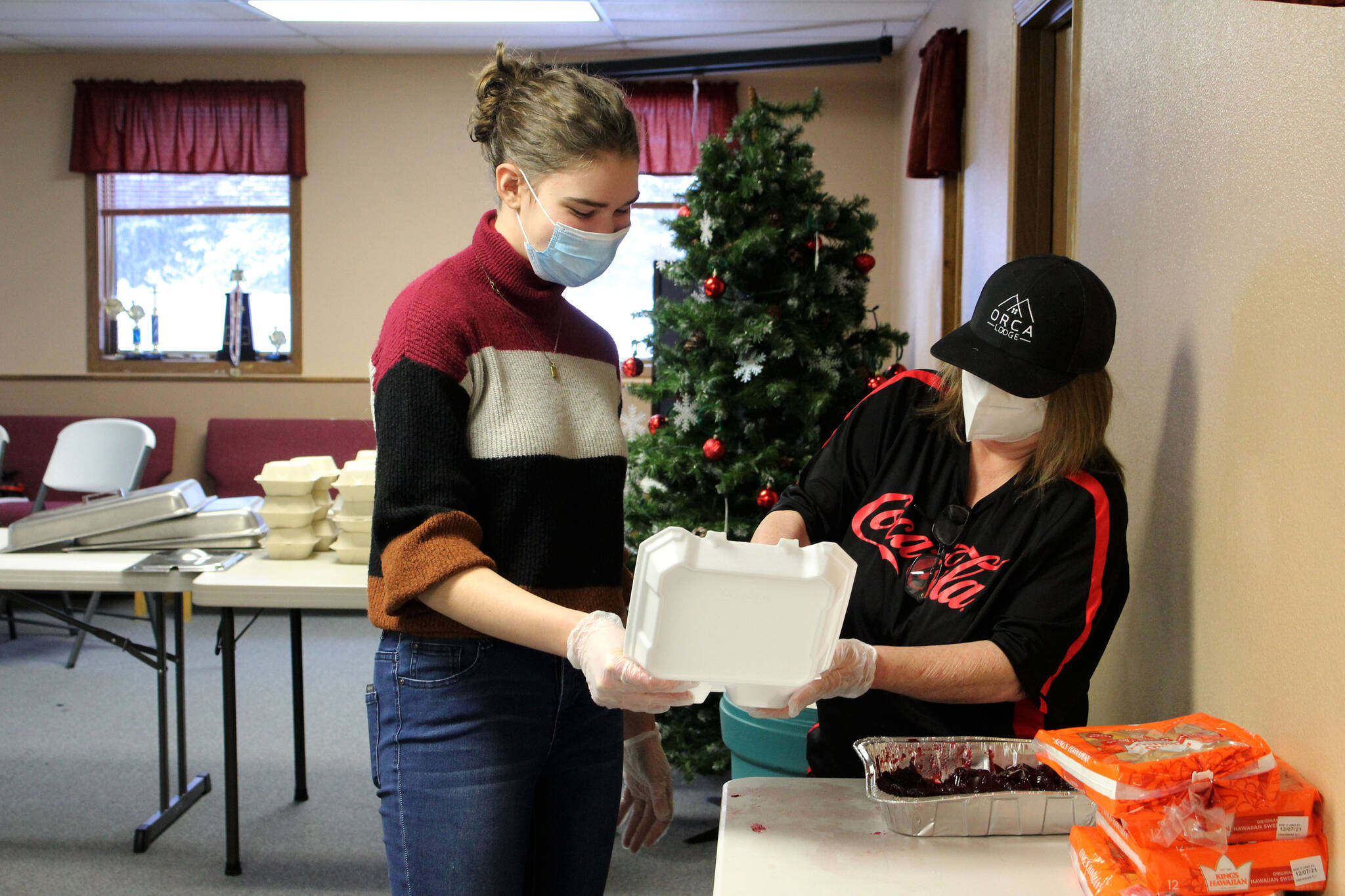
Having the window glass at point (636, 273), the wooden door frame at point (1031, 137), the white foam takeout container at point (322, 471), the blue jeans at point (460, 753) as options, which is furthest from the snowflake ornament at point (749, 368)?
the window glass at point (636, 273)

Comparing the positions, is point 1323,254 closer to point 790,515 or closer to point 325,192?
point 790,515

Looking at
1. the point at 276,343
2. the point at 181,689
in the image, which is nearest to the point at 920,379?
the point at 181,689

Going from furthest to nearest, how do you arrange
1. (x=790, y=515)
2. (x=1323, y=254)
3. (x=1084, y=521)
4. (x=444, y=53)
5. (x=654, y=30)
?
(x=444, y=53) < (x=654, y=30) < (x=790, y=515) < (x=1084, y=521) < (x=1323, y=254)

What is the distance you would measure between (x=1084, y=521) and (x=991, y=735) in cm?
30

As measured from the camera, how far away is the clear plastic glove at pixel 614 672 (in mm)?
940

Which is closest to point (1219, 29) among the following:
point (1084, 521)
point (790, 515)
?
point (1084, 521)

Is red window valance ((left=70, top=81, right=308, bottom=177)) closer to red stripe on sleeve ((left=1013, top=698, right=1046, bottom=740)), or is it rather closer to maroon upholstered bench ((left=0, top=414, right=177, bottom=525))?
maroon upholstered bench ((left=0, top=414, right=177, bottom=525))

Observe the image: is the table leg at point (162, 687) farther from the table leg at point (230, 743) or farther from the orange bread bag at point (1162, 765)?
the orange bread bag at point (1162, 765)

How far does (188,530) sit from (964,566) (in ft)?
6.87

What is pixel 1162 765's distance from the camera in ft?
3.26

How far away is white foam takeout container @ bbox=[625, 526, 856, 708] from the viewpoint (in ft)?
2.91

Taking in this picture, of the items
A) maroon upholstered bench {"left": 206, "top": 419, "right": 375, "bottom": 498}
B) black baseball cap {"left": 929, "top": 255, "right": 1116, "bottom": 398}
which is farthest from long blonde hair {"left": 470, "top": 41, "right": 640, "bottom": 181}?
maroon upholstered bench {"left": 206, "top": 419, "right": 375, "bottom": 498}

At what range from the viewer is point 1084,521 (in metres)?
1.25

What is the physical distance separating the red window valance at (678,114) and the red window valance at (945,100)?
163cm
